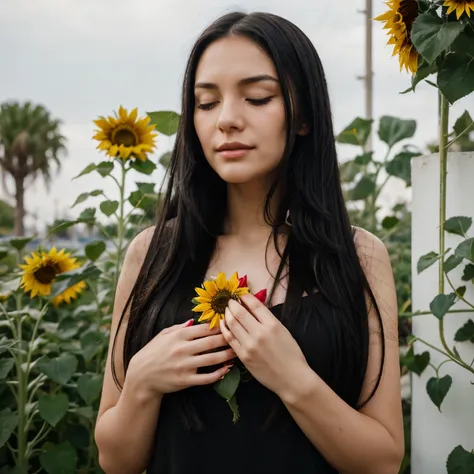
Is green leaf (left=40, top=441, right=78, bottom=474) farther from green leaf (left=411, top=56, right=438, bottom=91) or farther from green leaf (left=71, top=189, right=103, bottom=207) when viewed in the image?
green leaf (left=411, top=56, right=438, bottom=91)

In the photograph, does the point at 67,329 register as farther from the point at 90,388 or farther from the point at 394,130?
the point at 394,130

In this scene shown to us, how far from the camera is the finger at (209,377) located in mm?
980

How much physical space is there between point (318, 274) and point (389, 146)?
0.91 meters

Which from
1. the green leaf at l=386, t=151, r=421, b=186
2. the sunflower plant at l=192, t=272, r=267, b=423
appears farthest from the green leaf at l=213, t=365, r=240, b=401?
the green leaf at l=386, t=151, r=421, b=186

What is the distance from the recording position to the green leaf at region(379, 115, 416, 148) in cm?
187

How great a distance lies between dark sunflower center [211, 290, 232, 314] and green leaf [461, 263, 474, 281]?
506 mm

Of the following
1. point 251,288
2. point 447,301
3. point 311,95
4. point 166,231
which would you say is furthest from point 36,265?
point 447,301

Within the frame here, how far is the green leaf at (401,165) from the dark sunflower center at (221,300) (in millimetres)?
1077

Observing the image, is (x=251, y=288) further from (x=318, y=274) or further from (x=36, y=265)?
(x=36, y=265)

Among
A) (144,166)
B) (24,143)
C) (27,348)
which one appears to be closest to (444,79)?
(144,166)

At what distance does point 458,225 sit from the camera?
1244 mm

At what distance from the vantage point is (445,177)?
125 cm

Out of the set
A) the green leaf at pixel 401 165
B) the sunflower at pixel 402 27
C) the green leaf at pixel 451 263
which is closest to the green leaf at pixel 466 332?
the green leaf at pixel 451 263

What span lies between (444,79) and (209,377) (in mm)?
606
